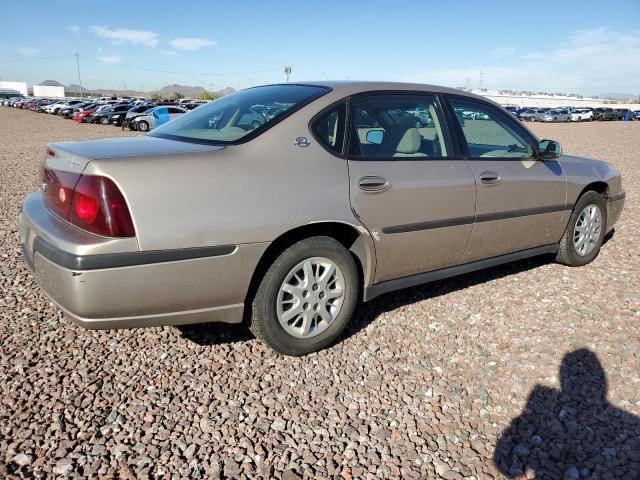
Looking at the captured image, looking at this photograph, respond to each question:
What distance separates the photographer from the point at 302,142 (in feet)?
9.64

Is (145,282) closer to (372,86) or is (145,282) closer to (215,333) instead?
(215,333)

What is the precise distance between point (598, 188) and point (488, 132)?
1570 millimetres

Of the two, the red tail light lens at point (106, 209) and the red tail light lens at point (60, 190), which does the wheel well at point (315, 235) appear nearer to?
the red tail light lens at point (106, 209)

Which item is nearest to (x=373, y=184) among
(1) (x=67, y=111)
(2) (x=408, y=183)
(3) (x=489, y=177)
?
(2) (x=408, y=183)

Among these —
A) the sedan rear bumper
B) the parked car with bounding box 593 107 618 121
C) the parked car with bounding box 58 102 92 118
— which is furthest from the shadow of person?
the parked car with bounding box 593 107 618 121

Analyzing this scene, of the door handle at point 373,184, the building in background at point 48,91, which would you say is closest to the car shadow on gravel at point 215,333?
the door handle at point 373,184

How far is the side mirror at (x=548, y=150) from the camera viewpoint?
4.14 m

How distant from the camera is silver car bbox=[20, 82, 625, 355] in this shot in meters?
2.45

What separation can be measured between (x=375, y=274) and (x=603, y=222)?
297 centimetres

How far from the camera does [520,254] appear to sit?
13.9 ft

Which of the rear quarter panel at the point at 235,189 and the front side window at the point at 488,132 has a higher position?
the front side window at the point at 488,132

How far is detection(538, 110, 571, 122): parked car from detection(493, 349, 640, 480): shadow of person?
2065 inches

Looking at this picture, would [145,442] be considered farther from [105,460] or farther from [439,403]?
[439,403]

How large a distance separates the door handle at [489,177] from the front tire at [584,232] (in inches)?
49.9
